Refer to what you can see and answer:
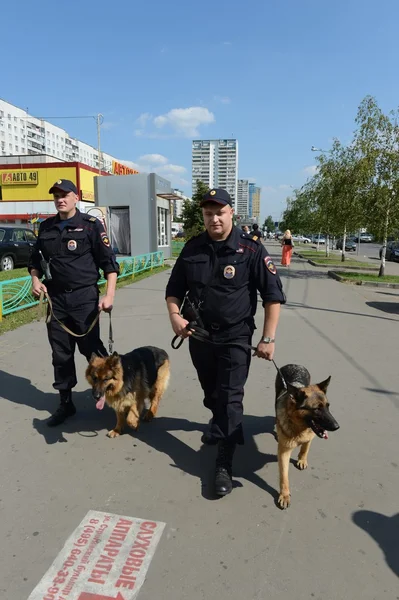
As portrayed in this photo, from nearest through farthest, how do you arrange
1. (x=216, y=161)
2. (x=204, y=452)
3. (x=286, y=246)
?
(x=204, y=452)
(x=286, y=246)
(x=216, y=161)

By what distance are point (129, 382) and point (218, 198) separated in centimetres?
177

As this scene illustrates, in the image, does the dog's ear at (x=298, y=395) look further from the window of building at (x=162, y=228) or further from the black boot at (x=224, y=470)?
the window of building at (x=162, y=228)

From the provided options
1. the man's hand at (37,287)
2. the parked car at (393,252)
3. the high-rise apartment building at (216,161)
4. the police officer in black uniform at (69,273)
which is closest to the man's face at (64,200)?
the police officer in black uniform at (69,273)

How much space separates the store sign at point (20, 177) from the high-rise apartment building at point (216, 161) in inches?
2858

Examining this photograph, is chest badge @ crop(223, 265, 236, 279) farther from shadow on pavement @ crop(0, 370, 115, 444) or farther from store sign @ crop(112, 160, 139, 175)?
store sign @ crop(112, 160, 139, 175)

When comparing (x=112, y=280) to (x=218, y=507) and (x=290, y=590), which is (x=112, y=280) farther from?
(x=290, y=590)

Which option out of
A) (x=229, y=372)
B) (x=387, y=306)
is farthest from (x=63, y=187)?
(x=387, y=306)

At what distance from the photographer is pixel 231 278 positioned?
269cm

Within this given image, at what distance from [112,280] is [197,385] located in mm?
1804

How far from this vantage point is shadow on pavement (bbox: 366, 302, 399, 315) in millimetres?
9368

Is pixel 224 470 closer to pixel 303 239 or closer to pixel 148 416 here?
pixel 148 416

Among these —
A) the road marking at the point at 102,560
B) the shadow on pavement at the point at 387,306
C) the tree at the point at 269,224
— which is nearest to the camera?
the road marking at the point at 102,560

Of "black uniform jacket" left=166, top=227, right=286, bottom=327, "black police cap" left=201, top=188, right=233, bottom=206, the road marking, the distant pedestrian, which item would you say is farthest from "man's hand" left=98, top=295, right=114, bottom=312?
the distant pedestrian

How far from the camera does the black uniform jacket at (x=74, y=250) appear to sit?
3.46m
